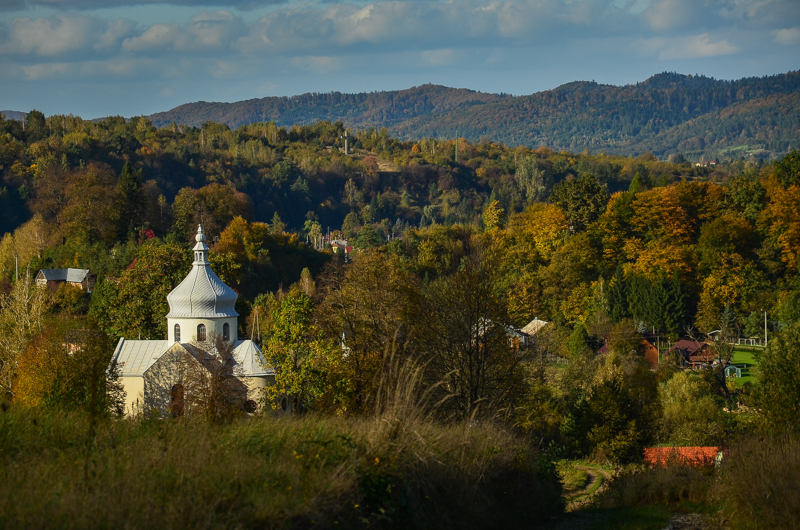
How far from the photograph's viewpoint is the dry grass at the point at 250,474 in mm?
6688

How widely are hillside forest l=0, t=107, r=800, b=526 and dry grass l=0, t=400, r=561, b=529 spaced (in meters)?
0.69

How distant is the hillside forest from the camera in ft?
68.7

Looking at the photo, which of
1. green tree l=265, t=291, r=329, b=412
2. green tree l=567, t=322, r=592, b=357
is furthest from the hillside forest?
green tree l=567, t=322, r=592, b=357

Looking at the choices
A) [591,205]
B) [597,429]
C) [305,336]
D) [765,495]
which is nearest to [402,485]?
[765,495]

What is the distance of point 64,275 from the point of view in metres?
62.5

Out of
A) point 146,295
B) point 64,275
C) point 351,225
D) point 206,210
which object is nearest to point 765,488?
point 146,295

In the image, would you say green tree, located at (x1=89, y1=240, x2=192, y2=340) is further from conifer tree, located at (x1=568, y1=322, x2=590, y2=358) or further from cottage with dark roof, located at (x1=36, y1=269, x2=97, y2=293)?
conifer tree, located at (x1=568, y1=322, x2=590, y2=358)

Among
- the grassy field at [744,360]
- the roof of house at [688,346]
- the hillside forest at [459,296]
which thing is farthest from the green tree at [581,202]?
the grassy field at [744,360]

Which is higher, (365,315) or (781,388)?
(365,315)

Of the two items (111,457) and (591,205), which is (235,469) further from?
(591,205)

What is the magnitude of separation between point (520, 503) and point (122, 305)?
108 ft

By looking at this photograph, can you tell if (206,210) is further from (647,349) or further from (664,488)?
(664,488)

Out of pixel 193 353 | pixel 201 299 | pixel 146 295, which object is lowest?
pixel 193 353

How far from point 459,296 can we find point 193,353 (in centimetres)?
1229
